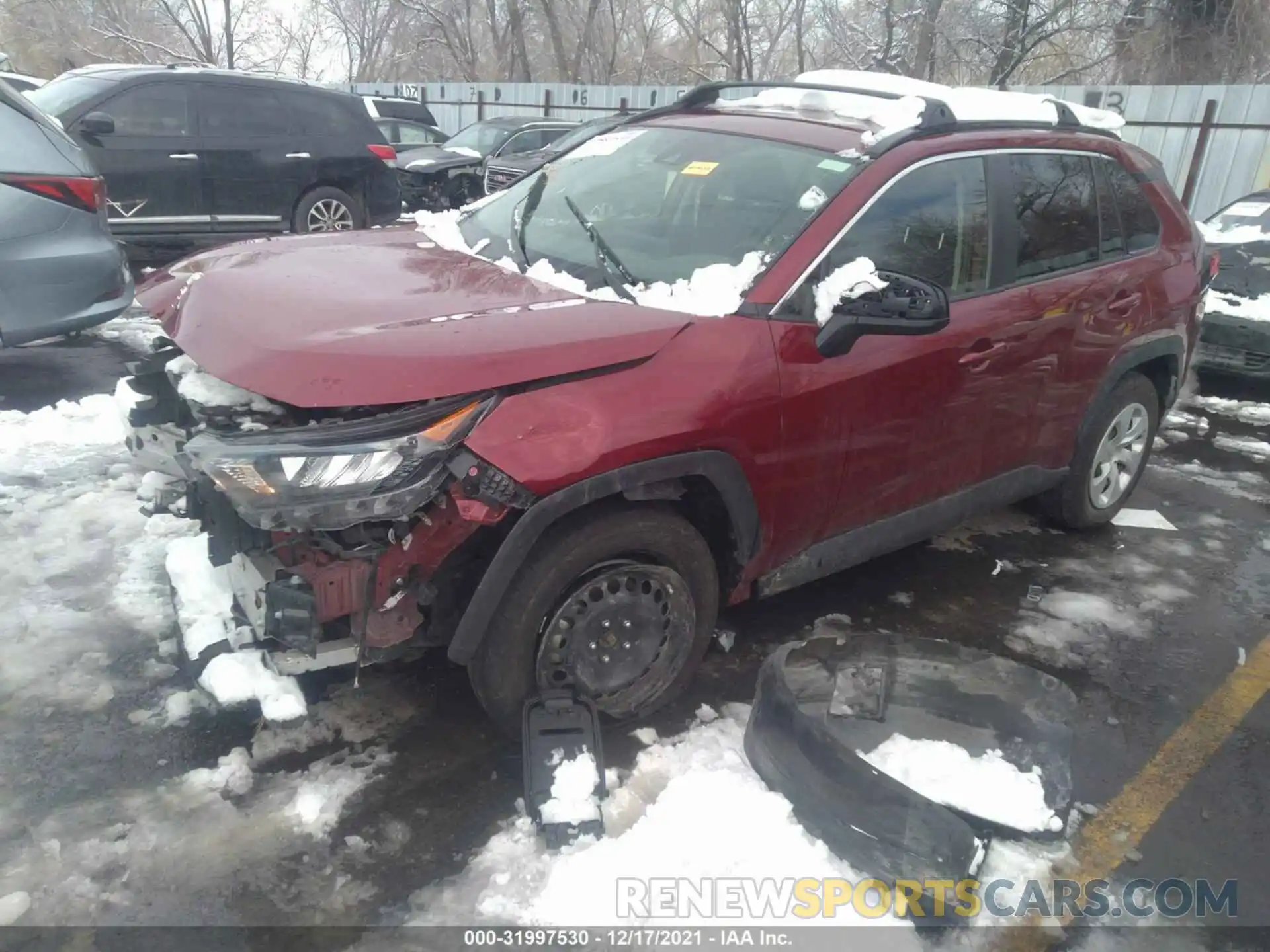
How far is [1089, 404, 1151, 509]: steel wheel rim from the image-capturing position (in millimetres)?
4562

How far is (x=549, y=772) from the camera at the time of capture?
2611 millimetres

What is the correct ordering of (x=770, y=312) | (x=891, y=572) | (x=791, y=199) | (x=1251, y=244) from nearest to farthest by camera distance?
(x=770, y=312) < (x=791, y=199) < (x=891, y=572) < (x=1251, y=244)

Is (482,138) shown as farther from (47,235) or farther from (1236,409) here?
(1236,409)

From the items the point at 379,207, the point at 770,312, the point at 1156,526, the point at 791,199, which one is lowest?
the point at 1156,526

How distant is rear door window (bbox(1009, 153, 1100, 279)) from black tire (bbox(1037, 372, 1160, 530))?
74 centimetres

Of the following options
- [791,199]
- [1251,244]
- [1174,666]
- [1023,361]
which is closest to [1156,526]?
[1174,666]

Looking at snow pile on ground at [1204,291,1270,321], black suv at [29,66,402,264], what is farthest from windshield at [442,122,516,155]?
snow pile on ground at [1204,291,1270,321]

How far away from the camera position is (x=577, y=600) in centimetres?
273

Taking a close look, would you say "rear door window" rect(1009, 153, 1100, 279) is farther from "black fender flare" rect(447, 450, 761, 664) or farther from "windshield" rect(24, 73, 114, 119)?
"windshield" rect(24, 73, 114, 119)

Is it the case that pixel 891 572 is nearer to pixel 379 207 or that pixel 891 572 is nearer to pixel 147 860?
pixel 147 860

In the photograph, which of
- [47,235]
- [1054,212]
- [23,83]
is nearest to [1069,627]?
[1054,212]

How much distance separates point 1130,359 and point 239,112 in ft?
27.0

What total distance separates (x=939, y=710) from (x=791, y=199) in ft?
5.68

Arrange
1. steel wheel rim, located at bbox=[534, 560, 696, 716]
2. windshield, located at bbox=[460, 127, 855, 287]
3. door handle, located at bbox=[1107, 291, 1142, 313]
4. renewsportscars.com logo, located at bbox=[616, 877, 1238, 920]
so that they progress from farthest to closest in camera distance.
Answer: door handle, located at bbox=[1107, 291, 1142, 313] → windshield, located at bbox=[460, 127, 855, 287] → steel wheel rim, located at bbox=[534, 560, 696, 716] → renewsportscars.com logo, located at bbox=[616, 877, 1238, 920]
